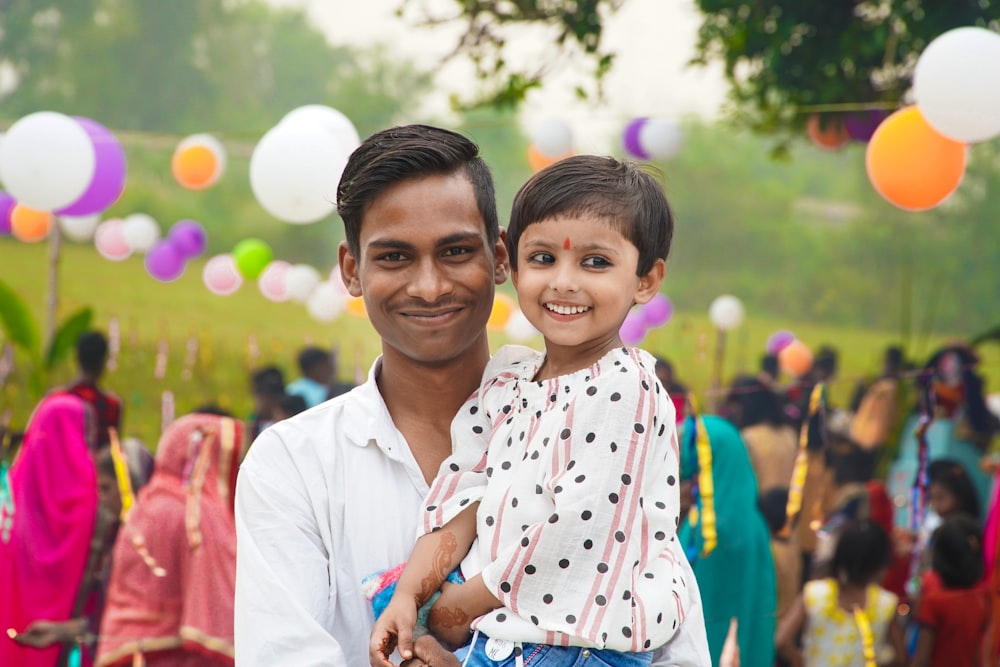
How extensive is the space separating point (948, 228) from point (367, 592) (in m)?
8.01

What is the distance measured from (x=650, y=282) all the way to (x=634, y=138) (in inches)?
181

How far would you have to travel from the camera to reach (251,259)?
7.64 meters

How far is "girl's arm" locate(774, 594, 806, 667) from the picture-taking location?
4.38m

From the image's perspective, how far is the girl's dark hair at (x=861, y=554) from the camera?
429 centimetres

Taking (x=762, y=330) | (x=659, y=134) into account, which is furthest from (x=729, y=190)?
(x=659, y=134)

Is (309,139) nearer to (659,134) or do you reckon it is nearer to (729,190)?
(659,134)

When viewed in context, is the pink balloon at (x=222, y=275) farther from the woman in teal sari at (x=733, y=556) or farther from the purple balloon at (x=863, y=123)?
the woman in teal sari at (x=733, y=556)

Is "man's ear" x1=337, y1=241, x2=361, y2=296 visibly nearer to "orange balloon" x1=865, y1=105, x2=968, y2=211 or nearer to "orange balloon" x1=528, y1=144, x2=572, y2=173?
"orange balloon" x1=865, y1=105, x2=968, y2=211

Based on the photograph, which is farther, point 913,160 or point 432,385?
point 913,160

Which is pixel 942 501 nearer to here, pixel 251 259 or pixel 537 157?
pixel 537 157

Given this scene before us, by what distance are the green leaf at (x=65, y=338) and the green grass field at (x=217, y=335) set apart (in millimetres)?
1074

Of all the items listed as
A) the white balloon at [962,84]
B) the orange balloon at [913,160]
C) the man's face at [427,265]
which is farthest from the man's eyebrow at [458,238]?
the orange balloon at [913,160]

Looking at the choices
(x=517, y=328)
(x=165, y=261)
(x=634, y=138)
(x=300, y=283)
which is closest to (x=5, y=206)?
(x=165, y=261)

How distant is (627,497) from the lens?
62.6 inches
